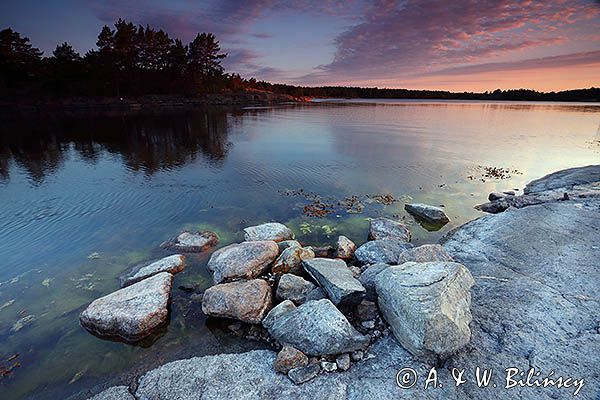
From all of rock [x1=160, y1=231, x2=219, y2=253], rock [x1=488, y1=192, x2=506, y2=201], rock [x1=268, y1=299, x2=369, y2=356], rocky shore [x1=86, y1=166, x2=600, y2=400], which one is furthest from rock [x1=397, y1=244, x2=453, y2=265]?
rock [x1=488, y1=192, x2=506, y2=201]

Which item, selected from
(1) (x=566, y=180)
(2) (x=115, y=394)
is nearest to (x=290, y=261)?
(2) (x=115, y=394)

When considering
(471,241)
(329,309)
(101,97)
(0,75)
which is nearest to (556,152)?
(471,241)

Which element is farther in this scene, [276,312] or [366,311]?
[276,312]

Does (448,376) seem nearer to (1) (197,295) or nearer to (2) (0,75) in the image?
(1) (197,295)

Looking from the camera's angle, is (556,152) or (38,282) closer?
(38,282)

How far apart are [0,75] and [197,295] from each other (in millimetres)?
109790

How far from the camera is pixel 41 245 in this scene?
1064 cm

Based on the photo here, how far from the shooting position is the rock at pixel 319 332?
5535mm

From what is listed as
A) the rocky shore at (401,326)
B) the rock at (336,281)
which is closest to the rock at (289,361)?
the rocky shore at (401,326)

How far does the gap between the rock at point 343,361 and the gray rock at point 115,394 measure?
3.63 metres

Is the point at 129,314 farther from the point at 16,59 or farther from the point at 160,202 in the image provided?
the point at 16,59

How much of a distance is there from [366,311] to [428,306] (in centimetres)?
169

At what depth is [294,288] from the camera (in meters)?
7.71

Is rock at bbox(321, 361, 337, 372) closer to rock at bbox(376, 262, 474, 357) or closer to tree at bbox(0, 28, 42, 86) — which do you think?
rock at bbox(376, 262, 474, 357)
